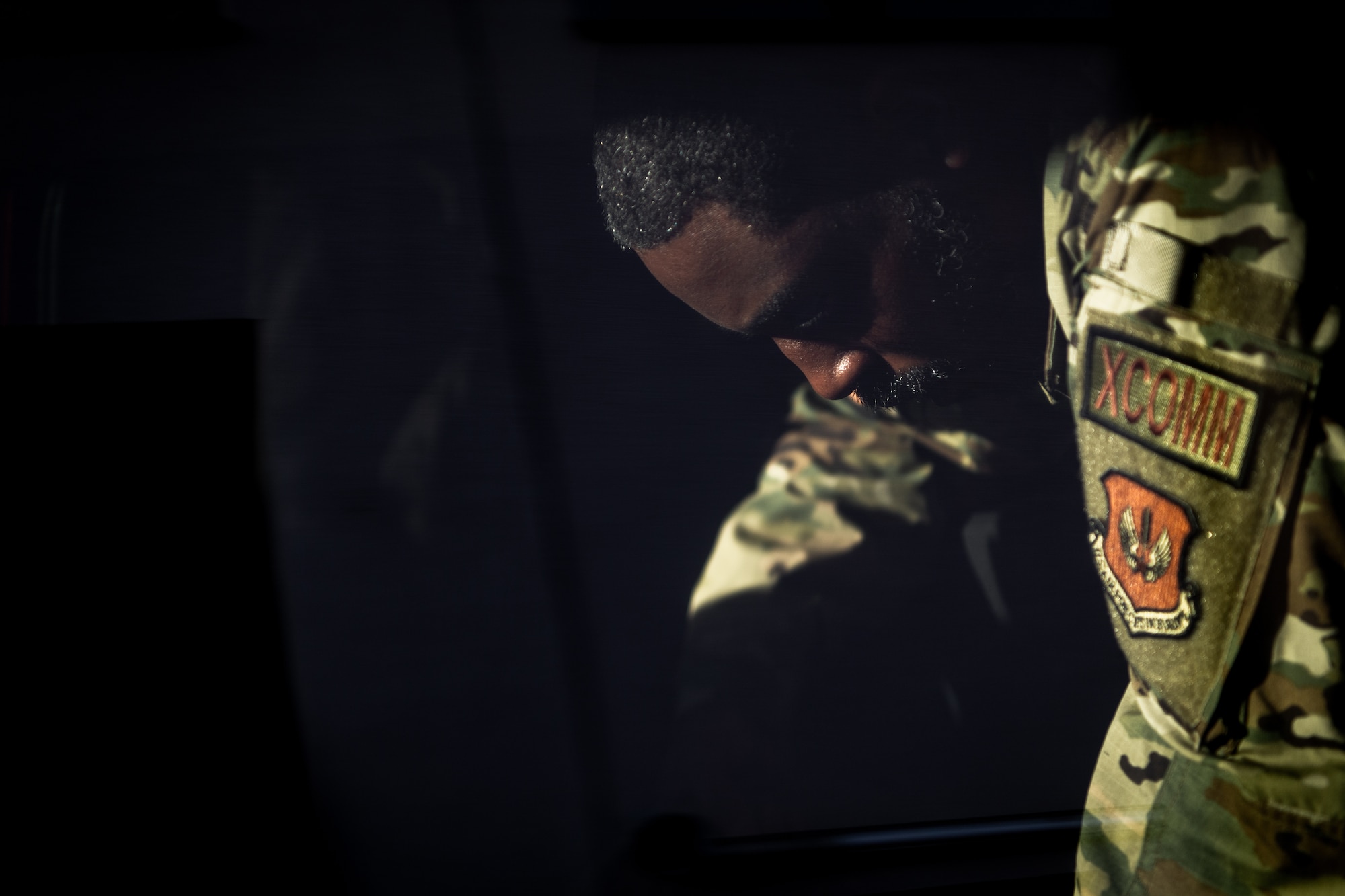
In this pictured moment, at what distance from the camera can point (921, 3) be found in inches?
30.8

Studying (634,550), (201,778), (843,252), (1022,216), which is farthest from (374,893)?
Answer: (1022,216)

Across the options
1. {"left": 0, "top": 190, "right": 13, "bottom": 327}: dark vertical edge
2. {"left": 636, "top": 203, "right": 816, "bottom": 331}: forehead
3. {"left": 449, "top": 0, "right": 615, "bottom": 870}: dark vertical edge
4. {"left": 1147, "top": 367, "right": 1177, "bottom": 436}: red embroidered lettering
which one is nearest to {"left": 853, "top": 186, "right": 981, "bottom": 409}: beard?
{"left": 636, "top": 203, "right": 816, "bottom": 331}: forehead

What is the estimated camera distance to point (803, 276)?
812 millimetres

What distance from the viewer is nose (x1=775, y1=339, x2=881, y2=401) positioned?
2.66ft

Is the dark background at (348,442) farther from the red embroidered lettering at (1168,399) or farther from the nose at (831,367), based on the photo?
the red embroidered lettering at (1168,399)

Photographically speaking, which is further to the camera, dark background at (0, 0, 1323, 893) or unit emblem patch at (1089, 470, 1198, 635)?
unit emblem patch at (1089, 470, 1198, 635)

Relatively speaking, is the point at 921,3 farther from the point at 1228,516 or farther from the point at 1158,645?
the point at 1158,645

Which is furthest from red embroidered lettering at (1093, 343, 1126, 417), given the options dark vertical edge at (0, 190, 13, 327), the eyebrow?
dark vertical edge at (0, 190, 13, 327)

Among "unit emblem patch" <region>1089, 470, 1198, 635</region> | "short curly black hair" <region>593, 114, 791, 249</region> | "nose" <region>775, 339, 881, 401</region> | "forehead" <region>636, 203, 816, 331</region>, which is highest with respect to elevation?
"short curly black hair" <region>593, 114, 791, 249</region>

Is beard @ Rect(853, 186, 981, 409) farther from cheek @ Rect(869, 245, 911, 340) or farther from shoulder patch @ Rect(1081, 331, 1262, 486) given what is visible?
shoulder patch @ Rect(1081, 331, 1262, 486)

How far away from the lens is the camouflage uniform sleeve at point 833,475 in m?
0.81

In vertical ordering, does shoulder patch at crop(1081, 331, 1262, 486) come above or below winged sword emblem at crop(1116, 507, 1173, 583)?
above

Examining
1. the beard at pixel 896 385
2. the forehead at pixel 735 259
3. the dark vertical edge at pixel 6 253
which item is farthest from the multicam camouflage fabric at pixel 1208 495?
the dark vertical edge at pixel 6 253

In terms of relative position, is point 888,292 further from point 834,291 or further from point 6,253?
point 6,253
